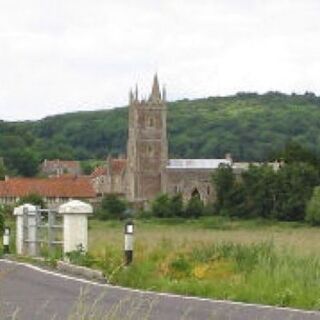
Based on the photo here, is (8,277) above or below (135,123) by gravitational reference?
below

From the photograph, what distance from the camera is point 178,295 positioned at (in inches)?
575

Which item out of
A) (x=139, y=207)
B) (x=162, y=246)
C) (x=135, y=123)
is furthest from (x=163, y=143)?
(x=162, y=246)

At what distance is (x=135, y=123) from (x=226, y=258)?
506ft

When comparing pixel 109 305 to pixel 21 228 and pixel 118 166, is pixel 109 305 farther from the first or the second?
pixel 118 166

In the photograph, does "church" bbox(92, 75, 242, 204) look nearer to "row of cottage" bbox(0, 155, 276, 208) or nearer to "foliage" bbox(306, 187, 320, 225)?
"row of cottage" bbox(0, 155, 276, 208)

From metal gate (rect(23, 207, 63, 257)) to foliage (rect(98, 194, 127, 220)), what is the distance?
100358mm

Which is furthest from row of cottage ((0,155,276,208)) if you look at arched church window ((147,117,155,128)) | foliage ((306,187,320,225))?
foliage ((306,187,320,225))

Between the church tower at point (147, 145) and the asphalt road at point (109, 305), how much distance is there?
145 metres

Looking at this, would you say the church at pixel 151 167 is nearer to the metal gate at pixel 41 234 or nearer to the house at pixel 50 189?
the house at pixel 50 189

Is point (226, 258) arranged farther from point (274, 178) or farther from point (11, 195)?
point (11, 195)

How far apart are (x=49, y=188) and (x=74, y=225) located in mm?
130414

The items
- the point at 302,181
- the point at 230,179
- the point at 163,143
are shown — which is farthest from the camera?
the point at 163,143

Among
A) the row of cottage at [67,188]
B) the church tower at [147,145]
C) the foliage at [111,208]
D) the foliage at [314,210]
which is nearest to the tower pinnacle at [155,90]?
the church tower at [147,145]

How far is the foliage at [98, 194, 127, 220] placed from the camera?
127m
